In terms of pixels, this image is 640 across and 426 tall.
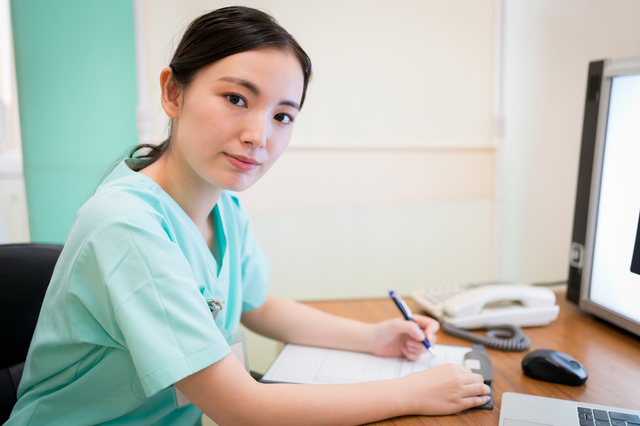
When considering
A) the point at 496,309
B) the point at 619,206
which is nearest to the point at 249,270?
the point at 496,309

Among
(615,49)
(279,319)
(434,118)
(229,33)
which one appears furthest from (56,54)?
(615,49)

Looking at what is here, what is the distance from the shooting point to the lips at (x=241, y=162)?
0.71m

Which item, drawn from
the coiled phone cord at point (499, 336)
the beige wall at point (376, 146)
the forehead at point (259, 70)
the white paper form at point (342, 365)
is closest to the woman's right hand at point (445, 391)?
the white paper form at point (342, 365)

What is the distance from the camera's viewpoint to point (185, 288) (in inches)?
23.3

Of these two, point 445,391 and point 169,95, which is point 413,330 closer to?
point 445,391

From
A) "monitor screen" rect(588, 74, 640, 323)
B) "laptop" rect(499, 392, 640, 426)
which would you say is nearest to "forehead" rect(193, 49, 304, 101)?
"laptop" rect(499, 392, 640, 426)

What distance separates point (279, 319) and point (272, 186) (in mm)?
687

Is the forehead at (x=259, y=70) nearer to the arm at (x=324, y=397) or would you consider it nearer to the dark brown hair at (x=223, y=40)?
the dark brown hair at (x=223, y=40)

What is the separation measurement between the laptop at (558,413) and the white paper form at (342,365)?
0.16m

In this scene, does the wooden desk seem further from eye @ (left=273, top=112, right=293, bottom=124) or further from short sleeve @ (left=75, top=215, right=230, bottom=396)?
eye @ (left=273, top=112, right=293, bottom=124)

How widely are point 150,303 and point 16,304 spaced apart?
0.38 metres

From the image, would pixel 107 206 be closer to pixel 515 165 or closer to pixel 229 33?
pixel 229 33

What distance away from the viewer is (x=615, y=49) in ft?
4.16

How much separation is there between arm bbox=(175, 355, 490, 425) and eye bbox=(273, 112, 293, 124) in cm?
39
